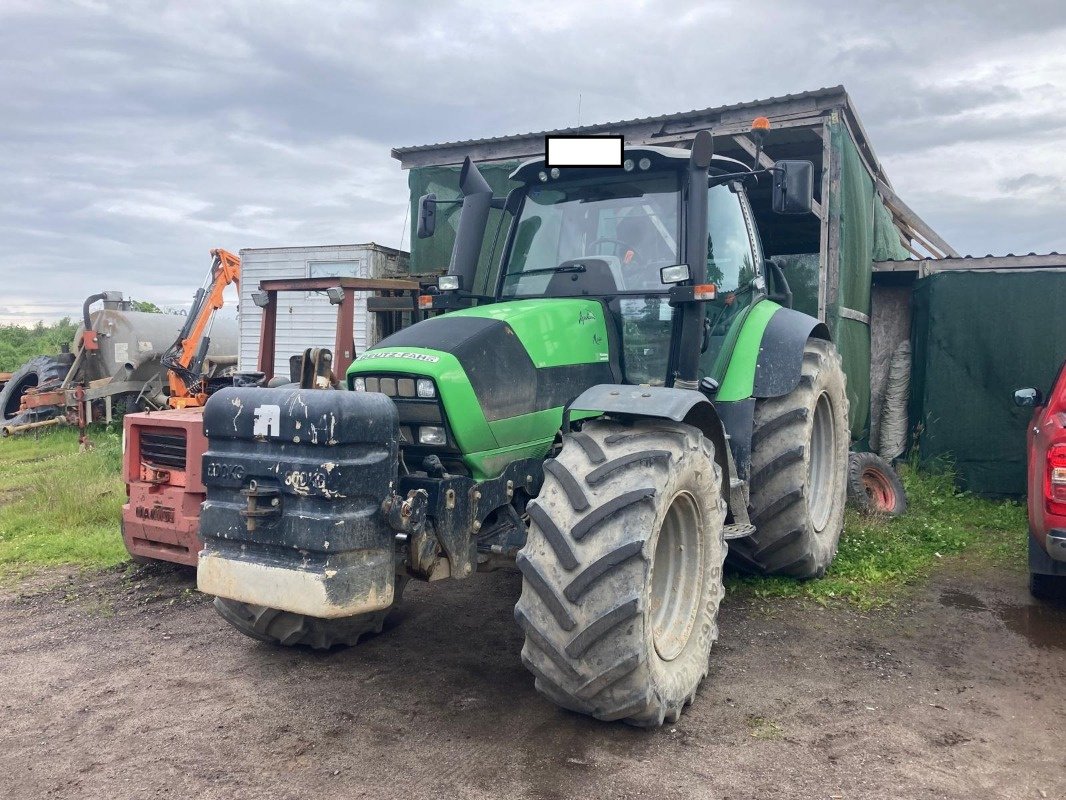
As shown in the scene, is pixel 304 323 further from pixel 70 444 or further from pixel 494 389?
pixel 494 389

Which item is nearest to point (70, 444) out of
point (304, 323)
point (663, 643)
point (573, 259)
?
point (304, 323)

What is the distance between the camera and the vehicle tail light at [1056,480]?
14.3 feet

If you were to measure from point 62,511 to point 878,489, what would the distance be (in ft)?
23.7

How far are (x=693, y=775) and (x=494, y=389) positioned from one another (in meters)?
1.74

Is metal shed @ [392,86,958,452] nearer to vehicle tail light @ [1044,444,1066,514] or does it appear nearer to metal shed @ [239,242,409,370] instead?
metal shed @ [239,242,409,370]

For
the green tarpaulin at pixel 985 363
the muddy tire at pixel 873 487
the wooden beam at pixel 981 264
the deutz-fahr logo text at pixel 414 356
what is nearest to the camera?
the deutz-fahr logo text at pixel 414 356

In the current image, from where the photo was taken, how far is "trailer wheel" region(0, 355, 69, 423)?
13.7m

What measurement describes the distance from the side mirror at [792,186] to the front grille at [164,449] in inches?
151

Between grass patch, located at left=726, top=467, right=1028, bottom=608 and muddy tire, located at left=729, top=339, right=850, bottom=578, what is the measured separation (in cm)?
14

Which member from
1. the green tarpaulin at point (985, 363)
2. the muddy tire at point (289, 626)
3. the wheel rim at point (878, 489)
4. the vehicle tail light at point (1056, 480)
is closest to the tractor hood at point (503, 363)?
the muddy tire at point (289, 626)

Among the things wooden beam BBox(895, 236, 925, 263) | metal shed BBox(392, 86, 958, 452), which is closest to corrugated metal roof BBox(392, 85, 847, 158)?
metal shed BBox(392, 86, 958, 452)

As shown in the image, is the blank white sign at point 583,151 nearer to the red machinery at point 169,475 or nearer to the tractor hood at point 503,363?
the tractor hood at point 503,363

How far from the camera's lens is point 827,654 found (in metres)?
4.34

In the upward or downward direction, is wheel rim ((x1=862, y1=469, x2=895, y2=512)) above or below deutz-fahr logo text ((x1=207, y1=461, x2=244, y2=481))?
below
